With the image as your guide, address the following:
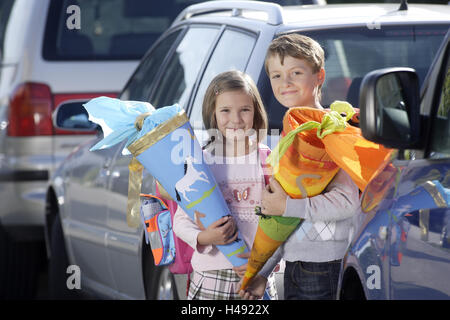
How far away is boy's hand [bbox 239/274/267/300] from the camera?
3967mm

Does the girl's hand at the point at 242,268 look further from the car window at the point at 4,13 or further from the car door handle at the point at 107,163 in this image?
the car window at the point at 4,13

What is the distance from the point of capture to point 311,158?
12.3 ft

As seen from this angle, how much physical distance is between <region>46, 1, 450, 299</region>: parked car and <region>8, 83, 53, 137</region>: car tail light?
0.85 metres

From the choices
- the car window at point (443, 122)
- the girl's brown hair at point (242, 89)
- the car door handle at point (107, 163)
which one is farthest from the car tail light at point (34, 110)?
the car window at point (443, 122)

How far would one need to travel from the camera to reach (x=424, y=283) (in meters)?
2.88

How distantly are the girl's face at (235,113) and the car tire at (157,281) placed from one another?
1.38 metres

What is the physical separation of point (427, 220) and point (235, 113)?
3.86ft

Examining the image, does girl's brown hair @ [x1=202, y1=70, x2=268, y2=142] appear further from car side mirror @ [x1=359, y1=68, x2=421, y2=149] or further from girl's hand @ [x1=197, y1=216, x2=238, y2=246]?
car side mirror @ [x1=359, y1=68, x2=421, y2=149]

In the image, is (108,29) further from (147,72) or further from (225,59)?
(225,59)

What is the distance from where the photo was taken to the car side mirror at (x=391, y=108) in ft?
10.5

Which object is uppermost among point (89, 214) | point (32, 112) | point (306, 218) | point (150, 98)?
point (306, 218)

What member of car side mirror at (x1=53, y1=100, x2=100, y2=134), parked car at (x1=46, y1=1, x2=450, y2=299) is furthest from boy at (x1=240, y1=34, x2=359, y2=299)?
car side mirror at (x1=53, y1=100, x2=100, y2=134)

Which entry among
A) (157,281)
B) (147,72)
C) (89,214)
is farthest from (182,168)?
(89,214)
